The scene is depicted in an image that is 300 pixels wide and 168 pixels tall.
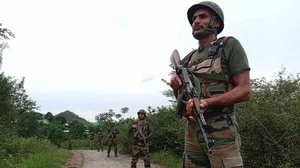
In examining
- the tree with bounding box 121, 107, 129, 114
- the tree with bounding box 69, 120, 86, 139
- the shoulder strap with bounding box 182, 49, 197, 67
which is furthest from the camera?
the tree with bounding box 69, 120, 86, 139

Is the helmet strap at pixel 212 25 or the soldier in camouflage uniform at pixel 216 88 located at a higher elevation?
the helmet strap at pixel 212 25

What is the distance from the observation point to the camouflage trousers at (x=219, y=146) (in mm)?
2404

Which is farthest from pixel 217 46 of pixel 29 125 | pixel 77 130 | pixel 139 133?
pixel 77 130

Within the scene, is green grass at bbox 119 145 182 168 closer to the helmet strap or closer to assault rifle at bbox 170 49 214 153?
assault rifle at bbox 170 49 214 153

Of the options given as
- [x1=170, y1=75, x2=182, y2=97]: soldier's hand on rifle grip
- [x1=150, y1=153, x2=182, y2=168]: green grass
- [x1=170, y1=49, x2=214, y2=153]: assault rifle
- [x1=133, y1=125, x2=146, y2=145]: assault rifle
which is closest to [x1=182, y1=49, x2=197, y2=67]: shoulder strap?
[x1=170, y1=49, x2=214, y2=153]: assault rifle

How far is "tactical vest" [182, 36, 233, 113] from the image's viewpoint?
8.29ft

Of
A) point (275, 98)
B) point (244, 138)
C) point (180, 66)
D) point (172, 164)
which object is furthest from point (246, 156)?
point (180, 66)

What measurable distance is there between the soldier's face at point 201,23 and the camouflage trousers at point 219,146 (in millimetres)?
630

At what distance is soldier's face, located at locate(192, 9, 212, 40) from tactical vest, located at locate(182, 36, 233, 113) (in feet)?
0.43

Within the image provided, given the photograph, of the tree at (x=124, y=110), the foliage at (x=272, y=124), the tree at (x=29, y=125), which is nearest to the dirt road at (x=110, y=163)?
the foliage at (x=272, y=124)

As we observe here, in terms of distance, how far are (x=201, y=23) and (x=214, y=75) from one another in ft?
1.41

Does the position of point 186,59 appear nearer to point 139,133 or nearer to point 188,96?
point 188,96

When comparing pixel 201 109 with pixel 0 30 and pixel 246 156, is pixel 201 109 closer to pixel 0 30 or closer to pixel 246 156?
pixel 246 156

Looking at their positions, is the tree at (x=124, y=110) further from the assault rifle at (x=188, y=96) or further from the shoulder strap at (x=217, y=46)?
the shoulder strap at (x=217, y=46)
